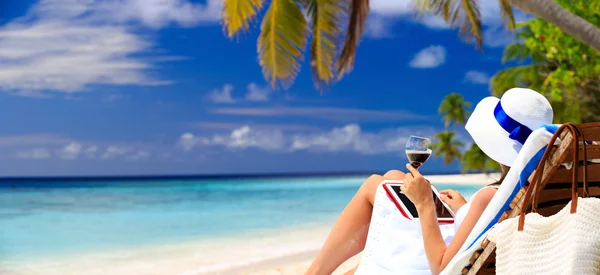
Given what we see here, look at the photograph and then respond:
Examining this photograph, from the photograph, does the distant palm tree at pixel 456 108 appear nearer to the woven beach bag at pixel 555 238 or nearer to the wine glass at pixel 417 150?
the wine glass at pixel 417 150

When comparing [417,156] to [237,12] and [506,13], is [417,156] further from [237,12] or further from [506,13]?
[506,13]

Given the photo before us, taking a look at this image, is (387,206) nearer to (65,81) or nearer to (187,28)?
(65,81)

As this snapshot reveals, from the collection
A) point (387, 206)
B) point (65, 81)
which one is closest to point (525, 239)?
point (387, 206)

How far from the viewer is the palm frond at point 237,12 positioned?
8.64 metres

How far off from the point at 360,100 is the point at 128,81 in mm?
19587

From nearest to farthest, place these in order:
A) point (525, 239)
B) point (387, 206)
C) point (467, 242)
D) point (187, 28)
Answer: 1. point (525, 239)
2. point (467, 242)
3. point (387, 206)
4. point (187, 28)

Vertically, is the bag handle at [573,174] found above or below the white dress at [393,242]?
above

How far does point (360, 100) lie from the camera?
199 ft

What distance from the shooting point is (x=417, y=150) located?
210cm

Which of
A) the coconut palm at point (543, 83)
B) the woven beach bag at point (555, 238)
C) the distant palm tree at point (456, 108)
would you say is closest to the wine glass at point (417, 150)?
the woven beach bag at point (555, 238)

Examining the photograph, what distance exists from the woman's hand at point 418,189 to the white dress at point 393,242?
13.6 inches

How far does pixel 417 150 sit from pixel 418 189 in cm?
20

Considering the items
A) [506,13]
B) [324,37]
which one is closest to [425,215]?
[324,37]

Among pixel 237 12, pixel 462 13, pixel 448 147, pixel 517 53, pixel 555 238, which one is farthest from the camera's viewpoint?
pixel 448 147
